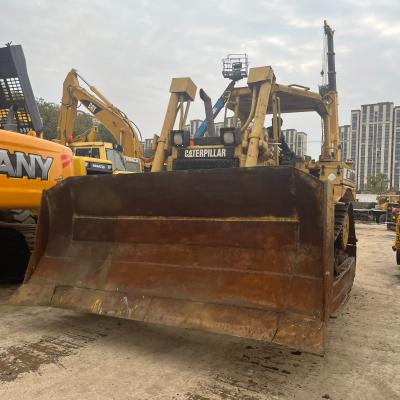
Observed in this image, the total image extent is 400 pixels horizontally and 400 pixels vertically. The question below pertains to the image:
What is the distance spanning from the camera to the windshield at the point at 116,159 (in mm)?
10008

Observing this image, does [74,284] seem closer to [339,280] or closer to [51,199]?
[51,199]

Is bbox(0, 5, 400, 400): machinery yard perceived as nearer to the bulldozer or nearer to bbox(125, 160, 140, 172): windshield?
the bulldozer

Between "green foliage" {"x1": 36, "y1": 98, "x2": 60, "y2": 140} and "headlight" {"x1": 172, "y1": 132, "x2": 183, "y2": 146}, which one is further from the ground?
"green foliage" {"x1": 36, "y1": 98, "x2": 60, "y2": 140}

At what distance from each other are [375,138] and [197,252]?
164ft

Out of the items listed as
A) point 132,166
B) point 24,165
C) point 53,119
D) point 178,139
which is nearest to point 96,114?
point 132,166

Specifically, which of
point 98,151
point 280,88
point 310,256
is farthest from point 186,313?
point 98,151

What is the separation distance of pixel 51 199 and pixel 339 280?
230 centimetres

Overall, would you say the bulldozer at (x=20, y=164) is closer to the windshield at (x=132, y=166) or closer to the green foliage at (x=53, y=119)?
the windshield at (x=132, y=166)

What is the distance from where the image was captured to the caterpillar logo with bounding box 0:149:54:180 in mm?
3348

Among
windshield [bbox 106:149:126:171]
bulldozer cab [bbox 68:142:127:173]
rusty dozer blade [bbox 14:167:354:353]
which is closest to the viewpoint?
rusty dozer blade [bbox 14:167:354:353]

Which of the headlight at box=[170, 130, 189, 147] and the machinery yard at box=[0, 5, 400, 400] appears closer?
the machinery yard at box=[0, 5, 400, 400]

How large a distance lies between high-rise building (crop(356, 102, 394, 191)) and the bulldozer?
47.4 metres

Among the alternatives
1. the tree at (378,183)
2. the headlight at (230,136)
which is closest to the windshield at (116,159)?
the headlight at (230,136)

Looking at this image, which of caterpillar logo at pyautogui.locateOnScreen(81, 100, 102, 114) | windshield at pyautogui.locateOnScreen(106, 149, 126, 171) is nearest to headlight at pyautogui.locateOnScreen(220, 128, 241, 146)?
windshield at pyautogui.locateOnScreen(106, 149, 126, 171)
